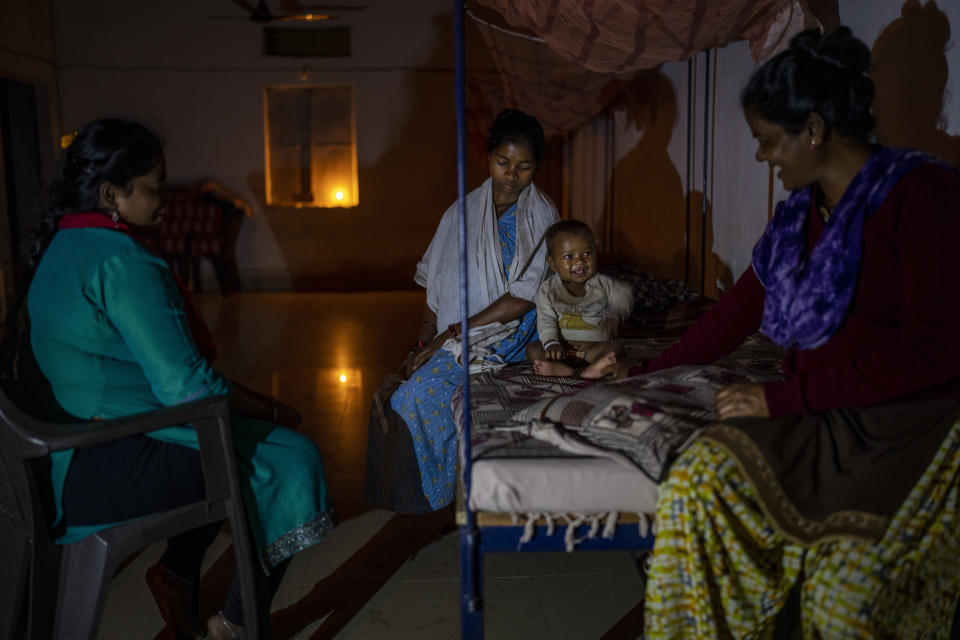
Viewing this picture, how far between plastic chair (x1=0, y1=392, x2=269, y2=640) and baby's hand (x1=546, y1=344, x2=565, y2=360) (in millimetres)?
1153

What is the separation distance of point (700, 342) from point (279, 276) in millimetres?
9509

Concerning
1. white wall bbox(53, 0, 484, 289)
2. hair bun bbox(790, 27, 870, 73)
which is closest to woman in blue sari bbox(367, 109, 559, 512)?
hair bun bbox(790, 27, 870, 73)

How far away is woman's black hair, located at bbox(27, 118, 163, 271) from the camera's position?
187 centimetres

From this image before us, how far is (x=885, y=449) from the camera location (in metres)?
1.60

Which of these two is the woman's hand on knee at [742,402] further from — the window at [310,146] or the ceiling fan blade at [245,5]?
the ceiling fan blade at [245,5]

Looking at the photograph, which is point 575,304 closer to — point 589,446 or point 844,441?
point 589,446

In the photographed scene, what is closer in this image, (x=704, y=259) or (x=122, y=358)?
(x=122, y=358)

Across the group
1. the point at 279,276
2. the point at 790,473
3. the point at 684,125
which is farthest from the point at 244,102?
the point at 790,473

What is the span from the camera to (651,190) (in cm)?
647

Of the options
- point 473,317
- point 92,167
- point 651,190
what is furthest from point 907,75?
point 651,190

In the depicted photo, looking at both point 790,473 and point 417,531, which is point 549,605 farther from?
point 790,473

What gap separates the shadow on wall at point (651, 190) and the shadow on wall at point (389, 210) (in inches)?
154

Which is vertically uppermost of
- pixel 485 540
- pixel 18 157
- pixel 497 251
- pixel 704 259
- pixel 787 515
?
pixel 18 157

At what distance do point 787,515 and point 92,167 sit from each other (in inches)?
68.3
